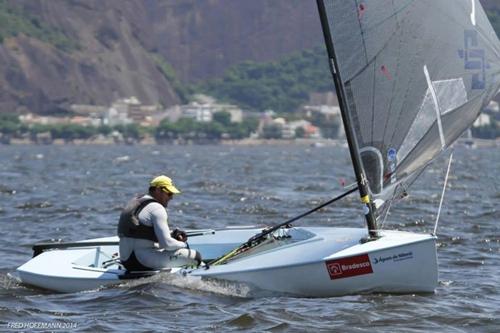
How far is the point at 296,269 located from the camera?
12.8 metres

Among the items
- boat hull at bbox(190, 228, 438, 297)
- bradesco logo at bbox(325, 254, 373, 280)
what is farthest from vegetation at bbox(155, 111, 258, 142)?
bradesco logo at bbox(325, 254, 373, 280)

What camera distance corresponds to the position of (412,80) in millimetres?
13344

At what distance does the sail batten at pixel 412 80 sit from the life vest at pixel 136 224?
7.39 feet

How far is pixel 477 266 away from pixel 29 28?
185 metres

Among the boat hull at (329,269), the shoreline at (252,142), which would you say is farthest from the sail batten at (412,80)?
the shoreline at (252,142)

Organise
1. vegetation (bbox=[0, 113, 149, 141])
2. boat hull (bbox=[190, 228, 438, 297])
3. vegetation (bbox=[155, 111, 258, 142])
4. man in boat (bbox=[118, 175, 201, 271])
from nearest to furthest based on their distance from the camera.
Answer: boat hull (bbox=[190, 228, 438, 297])
man in boat (bbox=[118, 175, 201, 271])
vegetation (bbox=[0, 113, 149, 141])
vegetation (bbox=[155, 111, 258, 142])

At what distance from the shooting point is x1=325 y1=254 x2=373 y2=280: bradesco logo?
41.4ft

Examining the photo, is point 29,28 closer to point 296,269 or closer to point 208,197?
point 208,197

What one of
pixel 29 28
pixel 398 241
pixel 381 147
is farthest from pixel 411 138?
pixel 29 28

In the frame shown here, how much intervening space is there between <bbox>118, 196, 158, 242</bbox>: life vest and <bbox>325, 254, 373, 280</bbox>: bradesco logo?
6.10ft

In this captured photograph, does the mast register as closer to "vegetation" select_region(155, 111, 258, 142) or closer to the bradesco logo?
the bradesco logo

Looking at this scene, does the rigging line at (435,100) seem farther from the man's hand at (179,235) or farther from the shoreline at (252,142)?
the shoreline at (252,142)

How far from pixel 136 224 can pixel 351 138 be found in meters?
2.35

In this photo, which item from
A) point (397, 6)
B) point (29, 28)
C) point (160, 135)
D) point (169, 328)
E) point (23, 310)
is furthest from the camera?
point (29, 28)
